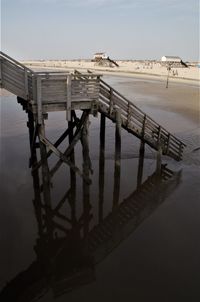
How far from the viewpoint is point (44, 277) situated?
8047 mm

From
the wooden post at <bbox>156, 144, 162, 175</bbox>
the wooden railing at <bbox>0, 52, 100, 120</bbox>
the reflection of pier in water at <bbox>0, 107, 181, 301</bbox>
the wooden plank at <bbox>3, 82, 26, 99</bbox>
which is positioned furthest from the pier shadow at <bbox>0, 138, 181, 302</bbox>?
the wooden plank at <bbox>3, 82, 26, 99</bbox>

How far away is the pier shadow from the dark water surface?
3cm

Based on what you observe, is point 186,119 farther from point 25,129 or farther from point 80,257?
point 80,257

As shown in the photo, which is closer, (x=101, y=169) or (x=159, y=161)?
(x=159, y=161)

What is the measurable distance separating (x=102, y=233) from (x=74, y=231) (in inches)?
34.7

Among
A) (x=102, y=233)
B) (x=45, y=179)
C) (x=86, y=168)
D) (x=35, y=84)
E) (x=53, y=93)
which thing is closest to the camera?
(x=35, y=84)

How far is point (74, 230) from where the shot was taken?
32.9 feet

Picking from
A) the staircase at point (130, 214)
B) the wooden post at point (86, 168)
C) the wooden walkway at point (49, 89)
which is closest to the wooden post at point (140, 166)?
the staircase at point (130, 214)

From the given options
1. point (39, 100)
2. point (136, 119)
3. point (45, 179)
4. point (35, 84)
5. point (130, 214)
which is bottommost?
point (130, 214)

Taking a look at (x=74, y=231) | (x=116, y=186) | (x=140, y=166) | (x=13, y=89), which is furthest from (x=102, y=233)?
(x=140, y=166)

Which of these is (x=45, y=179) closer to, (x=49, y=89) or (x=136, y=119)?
(x=49, y=89)

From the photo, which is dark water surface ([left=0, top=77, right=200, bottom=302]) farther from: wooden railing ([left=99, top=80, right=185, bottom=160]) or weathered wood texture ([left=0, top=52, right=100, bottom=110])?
weathered wood texture ([left=0, top=52, right=100, bottom=110])

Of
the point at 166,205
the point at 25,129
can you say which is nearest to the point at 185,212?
the point at 166,205

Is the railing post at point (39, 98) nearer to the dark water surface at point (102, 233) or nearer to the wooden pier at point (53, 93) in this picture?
the wooden pier at point (53, 93)
